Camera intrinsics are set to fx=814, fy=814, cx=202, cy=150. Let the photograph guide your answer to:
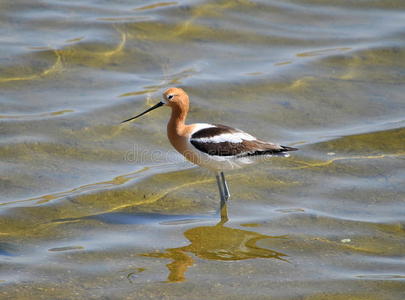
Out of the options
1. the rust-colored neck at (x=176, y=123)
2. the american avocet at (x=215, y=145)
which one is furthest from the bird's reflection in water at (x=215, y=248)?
the rust-colored neck at (x=176, y=123)

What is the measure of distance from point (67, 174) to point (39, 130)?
1.15 metres

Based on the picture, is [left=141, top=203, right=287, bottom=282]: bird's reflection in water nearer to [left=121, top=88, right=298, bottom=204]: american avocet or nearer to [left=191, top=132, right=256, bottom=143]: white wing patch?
[left=121, top=88, right=298, bottom=204]: american avocet

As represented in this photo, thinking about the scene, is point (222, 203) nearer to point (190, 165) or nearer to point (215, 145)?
point (215, 145)

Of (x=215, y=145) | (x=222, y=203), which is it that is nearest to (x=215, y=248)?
(x=222, y=203)

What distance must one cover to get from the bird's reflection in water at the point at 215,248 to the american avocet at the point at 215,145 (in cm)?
52

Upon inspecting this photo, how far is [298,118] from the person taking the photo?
35.3 feet

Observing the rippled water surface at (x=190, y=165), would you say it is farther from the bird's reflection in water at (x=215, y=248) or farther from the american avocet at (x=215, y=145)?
the american avocet at (x=215, y=145)

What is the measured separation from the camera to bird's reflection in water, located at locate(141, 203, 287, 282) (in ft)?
24.4

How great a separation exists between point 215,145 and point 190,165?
135cm

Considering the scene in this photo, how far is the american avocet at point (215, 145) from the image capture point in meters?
8.34

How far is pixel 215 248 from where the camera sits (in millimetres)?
7797

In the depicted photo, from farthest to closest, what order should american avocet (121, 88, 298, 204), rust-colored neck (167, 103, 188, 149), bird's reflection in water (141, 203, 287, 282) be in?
rust-colored neck (167, 103, 188, 149) → american avocet (121, 88, 298, 204) → bird's reflection in water (141, 203, 287, 282)

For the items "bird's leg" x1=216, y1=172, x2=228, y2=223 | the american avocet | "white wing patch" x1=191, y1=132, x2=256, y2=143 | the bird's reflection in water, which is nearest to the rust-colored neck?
the american avocet

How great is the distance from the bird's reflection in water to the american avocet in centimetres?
52
